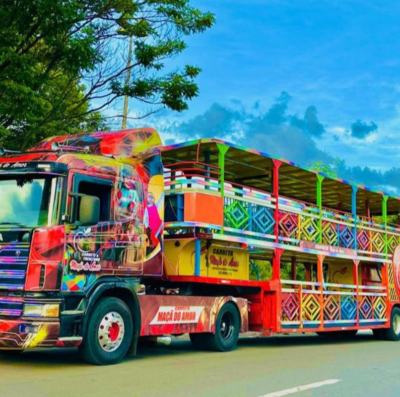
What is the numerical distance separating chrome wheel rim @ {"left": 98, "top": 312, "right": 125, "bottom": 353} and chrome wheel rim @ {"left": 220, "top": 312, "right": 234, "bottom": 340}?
3168 millimetres

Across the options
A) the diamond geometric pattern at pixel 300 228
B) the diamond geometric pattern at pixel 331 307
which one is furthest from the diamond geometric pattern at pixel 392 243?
the diamond geometric pattern at pixel 331 307

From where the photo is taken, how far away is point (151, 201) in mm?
9766

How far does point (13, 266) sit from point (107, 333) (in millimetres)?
1722

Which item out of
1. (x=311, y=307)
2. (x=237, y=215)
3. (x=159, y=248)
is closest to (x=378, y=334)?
(x=311, y=307)

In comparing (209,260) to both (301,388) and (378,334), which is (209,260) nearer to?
(301,388)

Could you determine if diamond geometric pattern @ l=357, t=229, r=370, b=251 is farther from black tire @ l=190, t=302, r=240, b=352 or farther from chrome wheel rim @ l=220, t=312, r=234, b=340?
chrome wheel rim @ l=220, t=312, r=234, b=340

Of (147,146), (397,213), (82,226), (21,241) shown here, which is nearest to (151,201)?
(147,146)

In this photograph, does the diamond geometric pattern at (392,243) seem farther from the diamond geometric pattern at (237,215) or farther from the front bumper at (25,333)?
the front bumper at (25,333)

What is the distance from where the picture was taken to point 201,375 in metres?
7.94

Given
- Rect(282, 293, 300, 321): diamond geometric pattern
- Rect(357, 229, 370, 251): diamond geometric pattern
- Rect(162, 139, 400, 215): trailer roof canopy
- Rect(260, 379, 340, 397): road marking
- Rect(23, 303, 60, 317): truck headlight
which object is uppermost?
Rect(162, 139, 400, 215): trailer roof canopy

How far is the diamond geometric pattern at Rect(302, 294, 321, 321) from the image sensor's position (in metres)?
13.2

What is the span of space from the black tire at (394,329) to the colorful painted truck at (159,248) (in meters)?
0.06

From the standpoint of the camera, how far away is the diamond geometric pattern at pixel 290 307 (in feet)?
41.3

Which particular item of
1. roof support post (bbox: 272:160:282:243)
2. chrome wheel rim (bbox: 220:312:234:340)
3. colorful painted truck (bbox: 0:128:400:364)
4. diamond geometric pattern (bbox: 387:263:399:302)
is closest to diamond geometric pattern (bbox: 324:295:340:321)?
colorful painted truck (bbox: 0:128:400:364)
